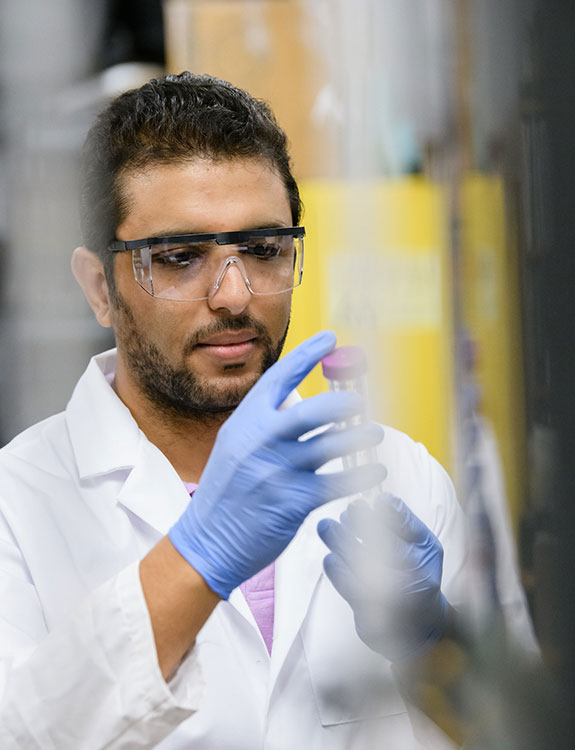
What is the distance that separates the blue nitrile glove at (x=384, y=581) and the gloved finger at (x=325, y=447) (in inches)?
2.1

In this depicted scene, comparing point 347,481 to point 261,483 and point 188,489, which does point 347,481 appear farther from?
point 188,489

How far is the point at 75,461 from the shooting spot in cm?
96

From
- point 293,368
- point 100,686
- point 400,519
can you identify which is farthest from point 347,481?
point 100,686

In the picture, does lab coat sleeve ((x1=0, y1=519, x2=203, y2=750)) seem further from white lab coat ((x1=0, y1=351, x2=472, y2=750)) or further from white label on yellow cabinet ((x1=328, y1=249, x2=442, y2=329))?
white label on yellow cabinet ((x1=328, y1=249, x2=442, y2=329))

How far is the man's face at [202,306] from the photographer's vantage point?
34.4 inches

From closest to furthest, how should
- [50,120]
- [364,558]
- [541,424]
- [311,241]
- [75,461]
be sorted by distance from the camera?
[541,424] < [364,558] < [50,120] < [311,241] < [75,461]

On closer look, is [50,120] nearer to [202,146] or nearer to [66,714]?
[202,146]

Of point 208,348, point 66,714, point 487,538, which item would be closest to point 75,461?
point 208,348

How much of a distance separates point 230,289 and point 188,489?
0.33m

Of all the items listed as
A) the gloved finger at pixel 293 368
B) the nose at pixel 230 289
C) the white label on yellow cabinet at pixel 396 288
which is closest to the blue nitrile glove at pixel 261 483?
the gloved finger at pixel 293 368

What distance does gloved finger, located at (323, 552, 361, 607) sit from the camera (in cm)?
66

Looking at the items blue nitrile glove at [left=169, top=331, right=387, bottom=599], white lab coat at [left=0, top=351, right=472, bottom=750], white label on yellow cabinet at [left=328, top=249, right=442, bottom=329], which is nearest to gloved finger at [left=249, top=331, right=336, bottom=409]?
blue nitrile glove at [left=169, top=331, right=387, bottom=599]

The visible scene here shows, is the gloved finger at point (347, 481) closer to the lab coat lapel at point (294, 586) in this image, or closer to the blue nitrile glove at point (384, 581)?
the blue nitrile glove at point (384, 581)

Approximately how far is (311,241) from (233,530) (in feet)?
1.06
